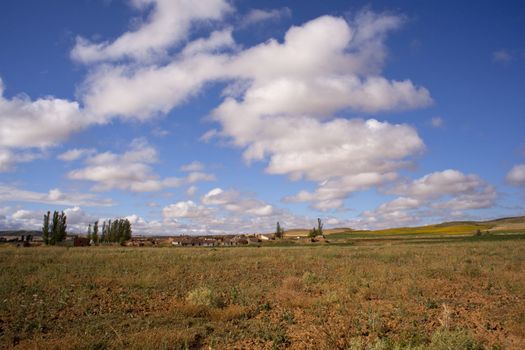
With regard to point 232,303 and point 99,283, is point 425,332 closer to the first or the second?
→ point 232,303

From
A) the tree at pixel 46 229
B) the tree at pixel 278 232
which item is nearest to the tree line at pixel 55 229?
the tree at pixel 46 229

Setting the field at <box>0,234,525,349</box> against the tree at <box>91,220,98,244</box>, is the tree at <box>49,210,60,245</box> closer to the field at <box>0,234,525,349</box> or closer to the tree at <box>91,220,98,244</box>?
the tree at <box>91,220,98,244</box>

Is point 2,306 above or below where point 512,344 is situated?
above

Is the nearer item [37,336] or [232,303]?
[37,336]

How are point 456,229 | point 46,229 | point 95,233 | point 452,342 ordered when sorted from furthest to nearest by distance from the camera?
point 456,229
point 95,233
point 46,229
point 452,342

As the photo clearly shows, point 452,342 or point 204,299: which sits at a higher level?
point 204,299

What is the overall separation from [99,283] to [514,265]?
22710 mm

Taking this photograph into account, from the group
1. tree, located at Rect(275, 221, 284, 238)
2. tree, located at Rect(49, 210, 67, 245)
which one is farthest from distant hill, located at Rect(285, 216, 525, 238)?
tree, located at Rect(49, 210, 67, 245)

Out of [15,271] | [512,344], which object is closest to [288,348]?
[512,344]

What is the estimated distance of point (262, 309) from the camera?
1225 centimetres

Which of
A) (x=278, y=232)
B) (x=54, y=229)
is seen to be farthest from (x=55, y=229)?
(x=278, y=232)

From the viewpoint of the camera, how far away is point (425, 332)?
930 centimetres

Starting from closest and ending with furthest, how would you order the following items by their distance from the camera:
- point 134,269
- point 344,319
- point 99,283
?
point 344,319 < point 99,283 < point 134,269

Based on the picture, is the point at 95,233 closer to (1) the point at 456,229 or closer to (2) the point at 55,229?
(2) the point at 55,229
